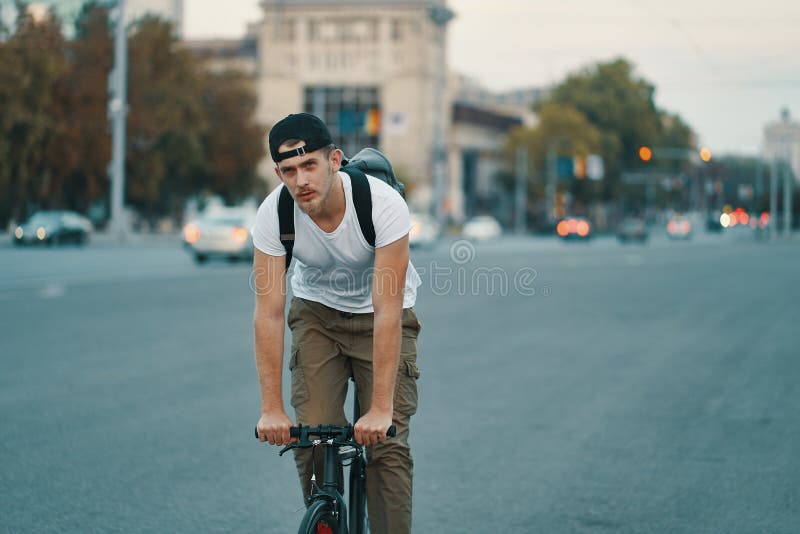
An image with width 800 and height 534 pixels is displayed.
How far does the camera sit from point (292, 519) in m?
5.78

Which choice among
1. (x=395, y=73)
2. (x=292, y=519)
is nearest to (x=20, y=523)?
(x=292, y=519)

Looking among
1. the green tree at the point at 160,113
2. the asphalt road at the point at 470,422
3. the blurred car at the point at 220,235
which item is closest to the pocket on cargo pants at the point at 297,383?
the asphalt road at the point at 470,422

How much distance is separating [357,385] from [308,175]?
92 centimetres

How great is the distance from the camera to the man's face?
3826 mm

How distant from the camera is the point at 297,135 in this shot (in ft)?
12.5

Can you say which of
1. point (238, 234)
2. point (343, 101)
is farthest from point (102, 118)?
point (343, 101)

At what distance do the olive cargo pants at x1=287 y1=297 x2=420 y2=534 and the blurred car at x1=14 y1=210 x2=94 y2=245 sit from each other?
44500mm

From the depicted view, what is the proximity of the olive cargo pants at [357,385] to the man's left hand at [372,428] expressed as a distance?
0.31 metres

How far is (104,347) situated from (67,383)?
9.02 ft

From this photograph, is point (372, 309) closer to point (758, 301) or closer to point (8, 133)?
point (758, 301)

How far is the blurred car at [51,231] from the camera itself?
47.1 meters

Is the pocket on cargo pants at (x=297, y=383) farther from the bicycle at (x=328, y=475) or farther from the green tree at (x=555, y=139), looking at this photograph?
the green tree at (x=555, y=139)

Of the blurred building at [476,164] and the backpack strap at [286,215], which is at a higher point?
the blurred building at [476,164]

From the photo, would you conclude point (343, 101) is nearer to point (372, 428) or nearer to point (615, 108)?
point (615, 108)
